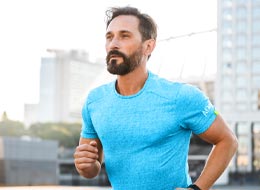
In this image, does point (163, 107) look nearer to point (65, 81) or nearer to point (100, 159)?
point (100, 159)

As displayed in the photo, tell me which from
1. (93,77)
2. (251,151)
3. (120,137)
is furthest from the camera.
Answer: (93,77)

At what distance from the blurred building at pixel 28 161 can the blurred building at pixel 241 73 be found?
12437 millimetres

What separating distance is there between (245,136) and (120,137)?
3520 cm

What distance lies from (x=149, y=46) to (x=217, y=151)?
0.24 m

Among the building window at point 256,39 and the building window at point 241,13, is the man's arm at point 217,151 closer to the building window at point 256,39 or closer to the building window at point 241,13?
the building window at point 241,13

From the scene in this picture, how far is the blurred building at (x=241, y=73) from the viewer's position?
35.4 meters

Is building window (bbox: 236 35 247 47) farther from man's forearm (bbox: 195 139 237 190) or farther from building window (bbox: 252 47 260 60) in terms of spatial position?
man's forearm (bbox: 195 139 237 190)

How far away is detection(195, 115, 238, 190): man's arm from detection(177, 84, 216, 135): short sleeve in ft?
0.05

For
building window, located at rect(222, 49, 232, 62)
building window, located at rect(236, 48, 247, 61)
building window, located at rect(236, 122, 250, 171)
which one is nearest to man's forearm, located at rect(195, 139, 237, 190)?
building window, located at rect(236, 122, 250, 171)

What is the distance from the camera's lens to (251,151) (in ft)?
113

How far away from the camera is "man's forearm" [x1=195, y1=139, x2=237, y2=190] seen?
3.56 feet

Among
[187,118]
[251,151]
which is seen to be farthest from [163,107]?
[251,151]

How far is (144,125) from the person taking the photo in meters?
1.07

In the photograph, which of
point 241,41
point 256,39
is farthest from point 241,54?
point 256,39
